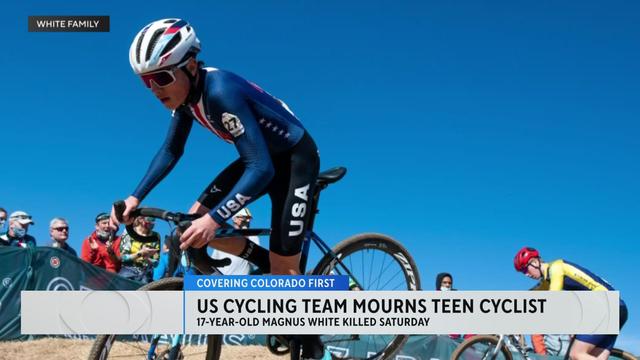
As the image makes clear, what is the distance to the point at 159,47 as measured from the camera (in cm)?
501

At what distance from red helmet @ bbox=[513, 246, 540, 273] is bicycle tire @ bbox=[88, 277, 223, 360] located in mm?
6410

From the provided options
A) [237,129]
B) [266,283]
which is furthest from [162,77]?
[266,283]

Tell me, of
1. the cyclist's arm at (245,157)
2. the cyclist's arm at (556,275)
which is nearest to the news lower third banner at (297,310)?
the cyclist's arm at (245,157)

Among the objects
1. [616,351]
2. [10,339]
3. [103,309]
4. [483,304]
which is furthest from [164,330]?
[616,351]

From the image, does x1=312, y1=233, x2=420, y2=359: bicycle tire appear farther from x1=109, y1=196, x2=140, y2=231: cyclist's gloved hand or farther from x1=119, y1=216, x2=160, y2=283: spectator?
x1=119, y1=216, x2=160, y2=283: spectator

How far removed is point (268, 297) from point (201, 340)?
0.71 meters

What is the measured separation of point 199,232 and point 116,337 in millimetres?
1197

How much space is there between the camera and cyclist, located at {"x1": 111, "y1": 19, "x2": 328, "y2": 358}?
16.5 ft

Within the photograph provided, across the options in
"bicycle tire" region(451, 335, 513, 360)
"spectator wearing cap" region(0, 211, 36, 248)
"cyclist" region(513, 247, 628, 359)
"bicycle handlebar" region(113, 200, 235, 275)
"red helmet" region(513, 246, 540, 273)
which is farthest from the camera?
"spectator wearing cap" region(0, 211, 36, 248)

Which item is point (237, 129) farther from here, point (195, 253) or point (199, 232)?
point (195, 253)

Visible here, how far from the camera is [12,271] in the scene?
1153 centimetres

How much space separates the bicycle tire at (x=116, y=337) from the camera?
4949 mm

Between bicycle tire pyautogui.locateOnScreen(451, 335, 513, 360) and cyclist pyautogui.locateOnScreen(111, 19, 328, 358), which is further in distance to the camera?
bicycle tire pyautogui.locateOnScreen(451, 335, 513, 360)

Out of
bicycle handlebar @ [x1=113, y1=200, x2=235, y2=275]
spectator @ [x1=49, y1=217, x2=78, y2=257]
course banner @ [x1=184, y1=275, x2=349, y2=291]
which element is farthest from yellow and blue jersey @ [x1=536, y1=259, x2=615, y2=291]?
spectator @ [x1=49, y1=217, x2=78, y2=257]
